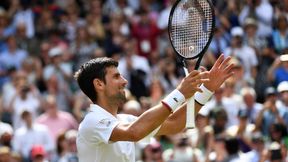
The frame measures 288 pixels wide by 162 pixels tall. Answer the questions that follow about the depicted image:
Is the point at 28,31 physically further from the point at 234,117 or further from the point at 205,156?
the point at 205,156

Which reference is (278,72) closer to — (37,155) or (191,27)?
(37,155)

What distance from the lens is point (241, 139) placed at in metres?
13.4

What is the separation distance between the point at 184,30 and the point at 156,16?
35.6 ft

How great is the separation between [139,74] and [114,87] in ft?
28.8

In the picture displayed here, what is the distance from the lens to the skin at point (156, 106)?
7.64 m

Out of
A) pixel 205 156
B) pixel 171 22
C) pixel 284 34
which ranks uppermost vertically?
pixel 171 22

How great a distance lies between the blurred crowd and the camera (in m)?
13.6

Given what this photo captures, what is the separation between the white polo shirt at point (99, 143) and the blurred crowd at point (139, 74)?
3.83 metres

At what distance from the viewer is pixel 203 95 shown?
8219mm

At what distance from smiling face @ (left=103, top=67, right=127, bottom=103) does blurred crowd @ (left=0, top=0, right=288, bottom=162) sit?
386 cm

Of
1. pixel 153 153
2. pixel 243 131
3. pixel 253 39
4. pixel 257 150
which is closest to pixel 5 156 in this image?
pixel 153 153

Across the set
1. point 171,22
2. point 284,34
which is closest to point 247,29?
point 284,34

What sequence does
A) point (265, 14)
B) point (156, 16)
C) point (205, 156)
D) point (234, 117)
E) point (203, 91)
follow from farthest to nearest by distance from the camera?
point (156, 16), point (265, 14), point (234, 117), point (205, 156), point (203, 91)

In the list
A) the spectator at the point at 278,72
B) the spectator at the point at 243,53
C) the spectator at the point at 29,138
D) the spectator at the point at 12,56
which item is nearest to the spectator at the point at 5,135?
the spectator at the point at 29,138
